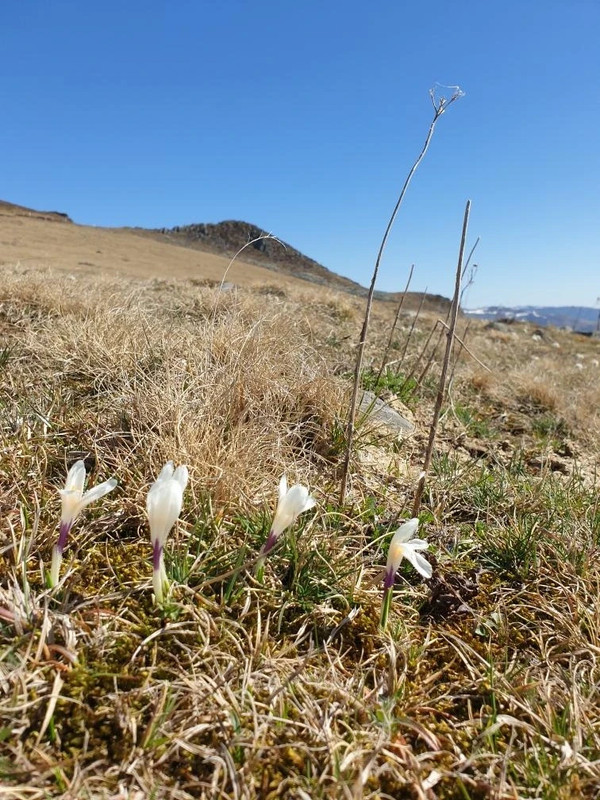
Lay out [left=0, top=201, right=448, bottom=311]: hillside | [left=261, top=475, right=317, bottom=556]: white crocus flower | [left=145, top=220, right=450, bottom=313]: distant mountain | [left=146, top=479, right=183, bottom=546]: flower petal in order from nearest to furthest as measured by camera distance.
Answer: [left=146, top=479, right=183, bottom=546]: flower petal → [left=261, top=475, right=317, bottom=556]: white crocus flower → [left=0, top=201, right=448, bottom=311]: hillside → [left=145, top=220, right=450, bottom=313]: distant mountain

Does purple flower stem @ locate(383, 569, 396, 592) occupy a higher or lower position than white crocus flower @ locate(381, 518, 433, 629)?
lower

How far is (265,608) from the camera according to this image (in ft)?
5.13

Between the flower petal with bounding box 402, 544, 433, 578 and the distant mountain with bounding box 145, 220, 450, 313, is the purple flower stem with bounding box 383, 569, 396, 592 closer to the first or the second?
the flower petal with bounding box 402, 544, 433, 578

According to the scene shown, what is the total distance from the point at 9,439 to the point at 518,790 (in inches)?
78.1

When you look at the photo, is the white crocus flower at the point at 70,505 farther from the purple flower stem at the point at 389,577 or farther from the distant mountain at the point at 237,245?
the distant mountain at the point at 237,245

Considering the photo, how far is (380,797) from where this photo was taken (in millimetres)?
1110

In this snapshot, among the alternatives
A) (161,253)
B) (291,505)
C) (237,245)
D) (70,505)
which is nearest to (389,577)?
(291,505)

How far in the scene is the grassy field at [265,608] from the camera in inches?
44.8

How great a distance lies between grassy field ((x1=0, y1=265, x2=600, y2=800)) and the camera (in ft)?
3.74

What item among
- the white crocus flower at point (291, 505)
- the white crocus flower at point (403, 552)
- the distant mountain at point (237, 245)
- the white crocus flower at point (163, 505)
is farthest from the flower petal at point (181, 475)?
the distant mountain at point (237, 245)

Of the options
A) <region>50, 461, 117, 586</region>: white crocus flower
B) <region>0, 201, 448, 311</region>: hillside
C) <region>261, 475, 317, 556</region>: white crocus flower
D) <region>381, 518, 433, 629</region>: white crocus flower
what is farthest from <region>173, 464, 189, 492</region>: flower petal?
<region>0, 201, 448, 311</region>: hillside

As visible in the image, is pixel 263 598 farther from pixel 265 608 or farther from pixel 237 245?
pixel 237 245

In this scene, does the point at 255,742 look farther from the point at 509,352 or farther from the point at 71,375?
the point at 509,352

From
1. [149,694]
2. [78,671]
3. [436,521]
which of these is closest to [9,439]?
[78,671]
